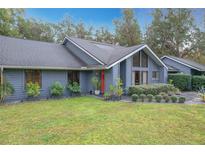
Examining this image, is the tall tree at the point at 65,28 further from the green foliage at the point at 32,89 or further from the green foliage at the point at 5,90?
the green foliage at the point at 5,90

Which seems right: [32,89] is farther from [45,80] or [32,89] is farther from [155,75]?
[155,75]

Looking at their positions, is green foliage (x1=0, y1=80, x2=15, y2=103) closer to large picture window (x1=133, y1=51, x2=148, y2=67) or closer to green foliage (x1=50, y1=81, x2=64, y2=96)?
green foliage (x1=50, y1=81, x2=64, y2=96)

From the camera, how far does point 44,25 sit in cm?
2948

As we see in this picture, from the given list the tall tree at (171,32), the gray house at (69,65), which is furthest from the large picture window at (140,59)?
the tall tree at (171,32)

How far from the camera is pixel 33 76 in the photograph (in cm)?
1201

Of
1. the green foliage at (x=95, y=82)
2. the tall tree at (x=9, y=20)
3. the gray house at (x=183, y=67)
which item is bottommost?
the green foliage at (x=95, y=82)

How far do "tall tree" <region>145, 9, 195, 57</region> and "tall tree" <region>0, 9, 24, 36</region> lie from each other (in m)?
21.8

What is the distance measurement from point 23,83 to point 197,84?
49.7 ft

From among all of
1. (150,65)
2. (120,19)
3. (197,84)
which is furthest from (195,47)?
(150,65)

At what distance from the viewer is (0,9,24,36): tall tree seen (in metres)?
21.2

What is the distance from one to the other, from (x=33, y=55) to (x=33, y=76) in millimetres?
1721

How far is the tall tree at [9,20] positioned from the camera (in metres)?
21.2

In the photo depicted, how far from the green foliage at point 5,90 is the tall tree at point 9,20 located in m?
13.9
